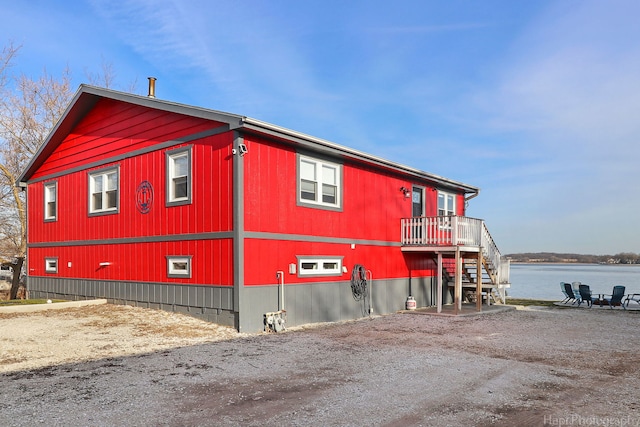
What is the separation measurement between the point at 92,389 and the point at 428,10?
11966mm

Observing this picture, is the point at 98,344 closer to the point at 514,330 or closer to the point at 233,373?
the point at 233,373

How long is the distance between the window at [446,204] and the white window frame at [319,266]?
7068 mm

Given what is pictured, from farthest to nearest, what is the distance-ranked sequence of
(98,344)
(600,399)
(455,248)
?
(455,248) → (98,344) → (600,399)

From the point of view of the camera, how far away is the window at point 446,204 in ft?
65.0

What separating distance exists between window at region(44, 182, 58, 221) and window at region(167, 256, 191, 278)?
6.88 metres

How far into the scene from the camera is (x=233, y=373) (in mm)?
7246

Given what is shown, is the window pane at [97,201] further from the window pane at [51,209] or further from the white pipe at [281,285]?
the white pipe at [281,285]

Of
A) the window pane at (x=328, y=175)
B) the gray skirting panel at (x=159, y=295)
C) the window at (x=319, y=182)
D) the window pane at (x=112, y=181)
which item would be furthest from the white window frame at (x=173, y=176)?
the window pane at (x=328, y=175)

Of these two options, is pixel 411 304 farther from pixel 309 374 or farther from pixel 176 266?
pixel 309 374

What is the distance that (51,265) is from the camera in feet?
57.5

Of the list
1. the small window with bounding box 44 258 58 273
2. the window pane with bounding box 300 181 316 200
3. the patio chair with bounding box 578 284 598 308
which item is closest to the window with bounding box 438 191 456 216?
the patio chair with bounding box 578 284 598 308

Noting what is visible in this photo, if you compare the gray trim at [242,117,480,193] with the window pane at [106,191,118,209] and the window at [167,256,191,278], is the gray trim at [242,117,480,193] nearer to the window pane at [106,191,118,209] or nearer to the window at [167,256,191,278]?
the window at [167,256,191,278]

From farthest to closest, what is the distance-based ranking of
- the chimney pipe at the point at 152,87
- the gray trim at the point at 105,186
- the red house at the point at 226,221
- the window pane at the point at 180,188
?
the chimney pipe at the point at 152,87 → the gray trim at the point at 105,186 → the window pane at the point at 180,188 → the red house at the point at 226,221

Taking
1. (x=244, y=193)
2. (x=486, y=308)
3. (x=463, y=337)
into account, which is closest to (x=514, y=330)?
(x=463, y=337)
